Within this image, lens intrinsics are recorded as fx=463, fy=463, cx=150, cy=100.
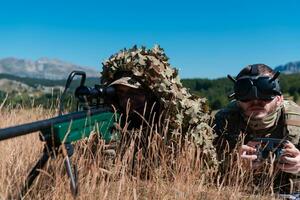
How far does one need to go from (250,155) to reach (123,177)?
166 cm

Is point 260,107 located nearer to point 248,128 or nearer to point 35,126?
point 248,128

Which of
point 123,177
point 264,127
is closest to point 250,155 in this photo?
point 264,127

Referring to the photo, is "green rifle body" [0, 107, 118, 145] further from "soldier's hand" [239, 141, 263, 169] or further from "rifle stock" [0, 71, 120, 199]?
"soldier's hand" [239, 141, 263, 169]

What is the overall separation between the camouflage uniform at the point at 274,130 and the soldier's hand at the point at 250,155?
12 centimetres

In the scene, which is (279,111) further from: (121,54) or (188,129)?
(121,54)

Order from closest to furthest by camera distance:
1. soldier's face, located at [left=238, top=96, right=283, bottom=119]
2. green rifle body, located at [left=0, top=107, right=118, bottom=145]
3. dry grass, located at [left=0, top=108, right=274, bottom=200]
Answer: green rifle body, located at [left=0, top=107, right=118, bottom=145]
dry grass, located at [left=0, top=108, right=274, bottom=200]
soldier's face, located at [left=238, top=96, right=283, bottom=119]

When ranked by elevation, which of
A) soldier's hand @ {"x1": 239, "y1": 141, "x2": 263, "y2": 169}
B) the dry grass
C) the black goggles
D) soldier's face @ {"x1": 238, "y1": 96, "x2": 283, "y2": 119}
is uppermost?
the black goggles

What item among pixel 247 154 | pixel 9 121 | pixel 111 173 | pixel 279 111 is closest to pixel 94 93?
pixel 111 173

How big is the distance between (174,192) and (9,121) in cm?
409

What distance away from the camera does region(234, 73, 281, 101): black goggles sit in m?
4.93

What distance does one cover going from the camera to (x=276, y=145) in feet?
15.4

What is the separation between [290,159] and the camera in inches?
183

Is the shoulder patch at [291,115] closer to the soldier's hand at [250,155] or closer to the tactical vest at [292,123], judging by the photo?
the tactical vest at [292,123]

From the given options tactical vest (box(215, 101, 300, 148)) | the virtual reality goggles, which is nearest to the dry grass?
tactical vest (box(215, 101, 300, 148))
